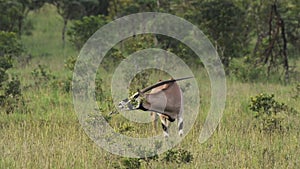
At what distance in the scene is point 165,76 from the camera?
13.4 meters

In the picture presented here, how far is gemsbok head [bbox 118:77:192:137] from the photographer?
7246 mm

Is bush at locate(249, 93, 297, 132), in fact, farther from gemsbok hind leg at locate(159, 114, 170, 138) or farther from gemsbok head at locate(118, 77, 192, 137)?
gemsbok hind leg at locate(159, 114, 170, 138)

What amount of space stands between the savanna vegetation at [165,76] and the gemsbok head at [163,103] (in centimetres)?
32

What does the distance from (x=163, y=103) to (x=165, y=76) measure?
5.71 m

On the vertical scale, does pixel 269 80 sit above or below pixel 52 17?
below

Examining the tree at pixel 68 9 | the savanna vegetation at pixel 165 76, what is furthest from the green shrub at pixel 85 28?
the tree at pixel 68 9

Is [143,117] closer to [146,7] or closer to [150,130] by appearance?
[150,130]

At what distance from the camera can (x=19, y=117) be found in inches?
341

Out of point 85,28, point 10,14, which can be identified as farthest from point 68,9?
point 85,28

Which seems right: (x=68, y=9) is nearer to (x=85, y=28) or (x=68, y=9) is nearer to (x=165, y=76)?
(x=85, y=28)

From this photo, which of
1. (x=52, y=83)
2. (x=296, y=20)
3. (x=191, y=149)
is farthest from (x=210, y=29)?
(x=191, y=149)

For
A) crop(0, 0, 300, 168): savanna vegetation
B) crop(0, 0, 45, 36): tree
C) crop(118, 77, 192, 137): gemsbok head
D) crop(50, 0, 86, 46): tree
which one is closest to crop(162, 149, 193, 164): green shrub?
crop(0, 0, 300, 168): savanna vegetation

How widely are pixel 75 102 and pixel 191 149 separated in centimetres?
357

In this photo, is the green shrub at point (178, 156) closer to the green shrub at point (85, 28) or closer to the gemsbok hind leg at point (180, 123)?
the gemsbok hind leg at point (180, 123)
